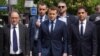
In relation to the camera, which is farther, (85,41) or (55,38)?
(85,41)

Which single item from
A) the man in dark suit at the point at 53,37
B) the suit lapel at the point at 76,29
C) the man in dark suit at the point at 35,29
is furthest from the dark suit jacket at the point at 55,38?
the man in dark suit at the point at 35,29

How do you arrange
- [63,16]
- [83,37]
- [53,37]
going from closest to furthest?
1. [53,37]
2. [83,37]
3. [63,16]

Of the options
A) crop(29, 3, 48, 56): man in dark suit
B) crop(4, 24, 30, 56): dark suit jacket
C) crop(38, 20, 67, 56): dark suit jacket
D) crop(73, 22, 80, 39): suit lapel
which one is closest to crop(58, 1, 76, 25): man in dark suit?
crop(29, 3, 48, 56): man in dark suit

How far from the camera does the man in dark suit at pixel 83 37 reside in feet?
33.1

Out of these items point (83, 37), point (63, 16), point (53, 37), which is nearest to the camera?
point (53, 37)

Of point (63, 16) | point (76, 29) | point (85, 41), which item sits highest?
point (63, 16)

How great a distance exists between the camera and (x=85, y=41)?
400 inches

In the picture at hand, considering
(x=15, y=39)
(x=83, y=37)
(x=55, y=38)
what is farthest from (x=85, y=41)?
(x=15, y=39)

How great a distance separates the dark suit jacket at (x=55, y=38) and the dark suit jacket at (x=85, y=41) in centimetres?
31

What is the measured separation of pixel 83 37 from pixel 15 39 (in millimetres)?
1579

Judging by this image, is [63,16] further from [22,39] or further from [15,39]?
[15,39]

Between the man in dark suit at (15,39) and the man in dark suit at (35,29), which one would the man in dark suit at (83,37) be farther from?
the man in dark suit at (15,39)

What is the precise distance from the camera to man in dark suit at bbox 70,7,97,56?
397 inches

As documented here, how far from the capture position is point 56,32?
9.98m
